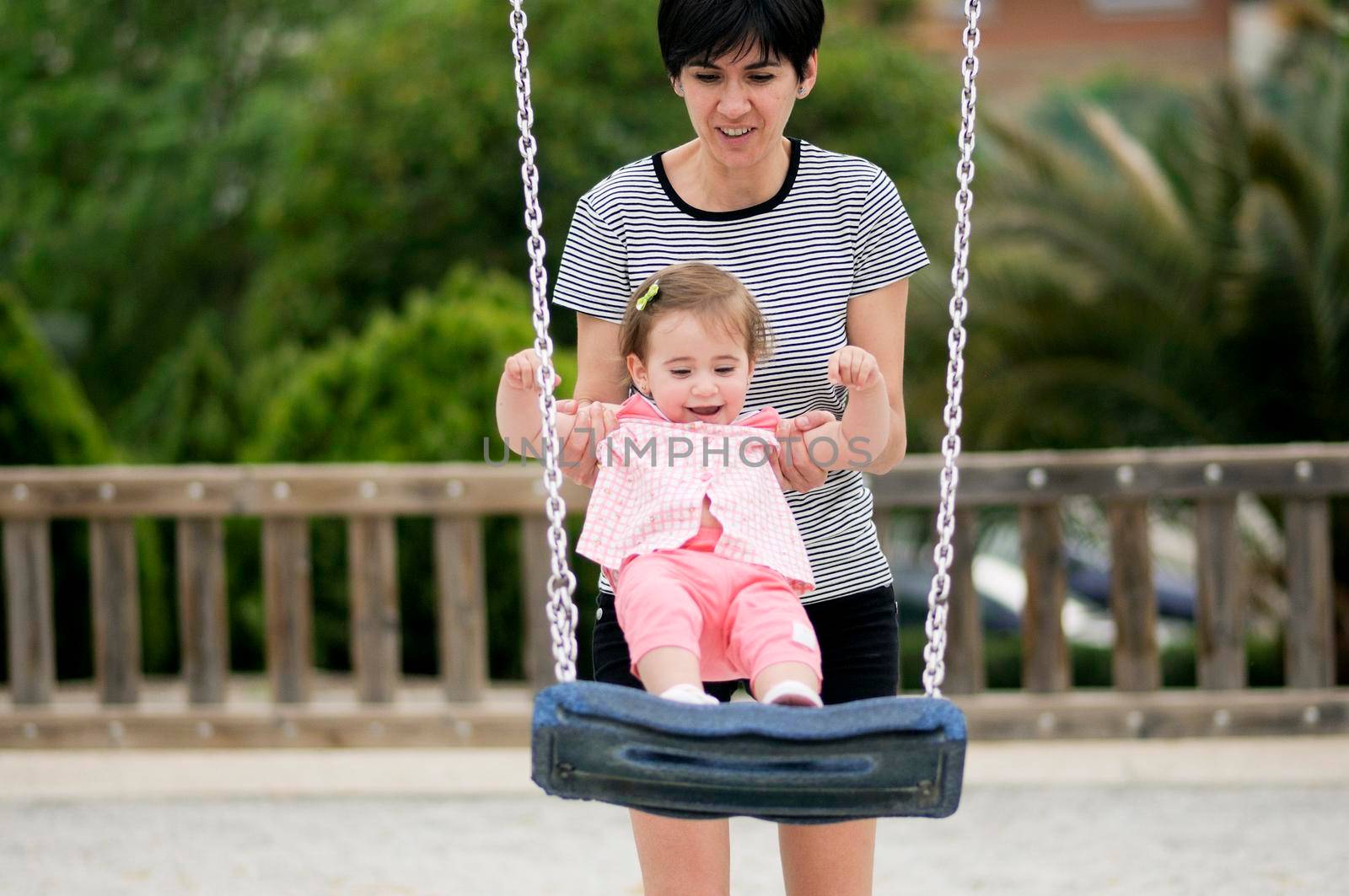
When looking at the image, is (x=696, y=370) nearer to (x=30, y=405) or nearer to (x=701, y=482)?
(x=701, y=482)

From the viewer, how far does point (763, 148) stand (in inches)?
96.6

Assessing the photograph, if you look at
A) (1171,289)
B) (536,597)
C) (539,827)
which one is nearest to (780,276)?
(539,827)

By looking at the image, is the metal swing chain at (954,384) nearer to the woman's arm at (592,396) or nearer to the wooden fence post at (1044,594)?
the woman's arm at (592,396)

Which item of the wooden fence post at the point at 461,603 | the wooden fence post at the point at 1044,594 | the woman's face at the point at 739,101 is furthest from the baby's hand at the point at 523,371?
the wooden fence post at the point at 1044,594

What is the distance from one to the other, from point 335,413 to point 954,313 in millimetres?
5317

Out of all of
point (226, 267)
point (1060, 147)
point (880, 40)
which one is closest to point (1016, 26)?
point (226, 267)

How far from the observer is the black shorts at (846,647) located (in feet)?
8.32

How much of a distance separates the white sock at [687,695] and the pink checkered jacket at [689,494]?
9.1 inches

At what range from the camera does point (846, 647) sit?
2.55 metres

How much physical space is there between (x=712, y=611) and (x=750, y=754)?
33 centimetres

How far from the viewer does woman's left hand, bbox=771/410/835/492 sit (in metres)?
2.46

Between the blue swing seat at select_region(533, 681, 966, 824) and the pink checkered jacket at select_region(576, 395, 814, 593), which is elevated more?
the pink checkered jacket at select_region(576, 395, 814, 593)

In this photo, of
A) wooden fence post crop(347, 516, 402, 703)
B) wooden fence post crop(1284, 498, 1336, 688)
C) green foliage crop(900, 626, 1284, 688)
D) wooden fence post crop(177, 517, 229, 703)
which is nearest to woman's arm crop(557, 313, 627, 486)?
wooden fence post crop(347, 516, 402, 703)

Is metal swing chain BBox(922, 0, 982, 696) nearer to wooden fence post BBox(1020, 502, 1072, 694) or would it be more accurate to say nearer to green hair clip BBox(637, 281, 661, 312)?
green hair clip BBox(637, 281, 661, 312)
